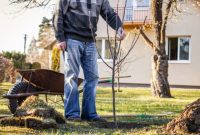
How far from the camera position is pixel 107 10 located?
748 cm

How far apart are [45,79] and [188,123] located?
12.5 ft

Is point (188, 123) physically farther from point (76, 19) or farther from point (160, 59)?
point (160, 59)

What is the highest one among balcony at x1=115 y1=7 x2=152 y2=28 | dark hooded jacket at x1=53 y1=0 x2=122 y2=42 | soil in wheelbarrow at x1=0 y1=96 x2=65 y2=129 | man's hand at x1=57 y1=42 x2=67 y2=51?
balcony at x1=115 y1=7 x2=152 y2=28

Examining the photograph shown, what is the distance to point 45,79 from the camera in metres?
8.63

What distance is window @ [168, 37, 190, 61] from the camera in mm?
31144

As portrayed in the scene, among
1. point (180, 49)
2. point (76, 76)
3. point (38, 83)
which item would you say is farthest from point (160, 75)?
point (180, 49)

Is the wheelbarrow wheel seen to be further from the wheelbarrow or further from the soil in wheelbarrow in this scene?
the soil in wheelbarrow

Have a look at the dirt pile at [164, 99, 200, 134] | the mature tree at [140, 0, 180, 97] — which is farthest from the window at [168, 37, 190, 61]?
the dirt pile at [164, 99, 200, 134]

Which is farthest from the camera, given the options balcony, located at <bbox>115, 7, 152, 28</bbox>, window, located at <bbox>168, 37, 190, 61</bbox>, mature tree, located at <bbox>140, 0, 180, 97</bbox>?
balcony, located at <bbox>115, 7, 152, 28</bbox>

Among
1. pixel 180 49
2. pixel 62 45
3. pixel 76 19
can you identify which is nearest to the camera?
pixel 62 45

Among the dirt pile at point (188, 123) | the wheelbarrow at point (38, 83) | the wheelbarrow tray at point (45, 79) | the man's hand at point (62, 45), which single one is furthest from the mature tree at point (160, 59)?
the dirt pile at point (188, 123)

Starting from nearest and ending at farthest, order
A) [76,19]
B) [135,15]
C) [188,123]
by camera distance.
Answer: [188,123] → [76,19] → [135,15]

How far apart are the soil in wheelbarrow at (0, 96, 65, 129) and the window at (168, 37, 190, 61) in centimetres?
2533

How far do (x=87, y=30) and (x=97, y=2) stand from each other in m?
0.41
